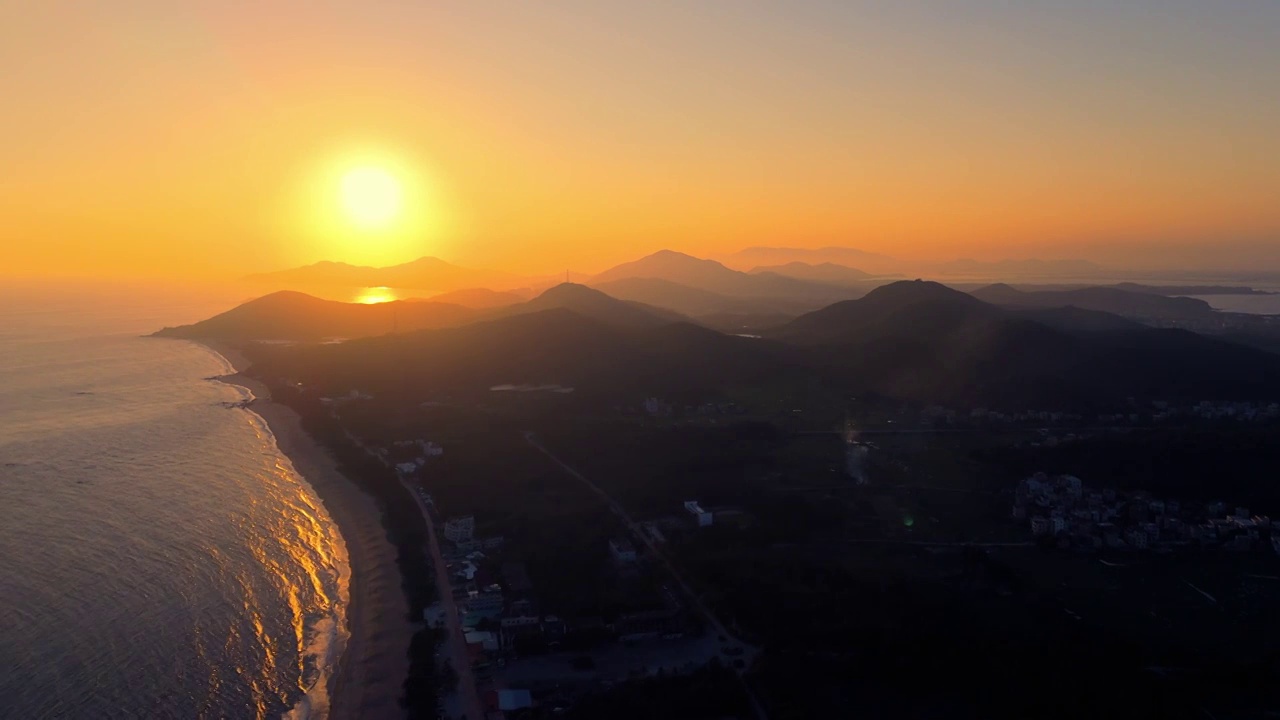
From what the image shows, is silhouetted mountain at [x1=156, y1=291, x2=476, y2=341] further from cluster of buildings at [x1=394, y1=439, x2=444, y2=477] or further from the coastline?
the coastline

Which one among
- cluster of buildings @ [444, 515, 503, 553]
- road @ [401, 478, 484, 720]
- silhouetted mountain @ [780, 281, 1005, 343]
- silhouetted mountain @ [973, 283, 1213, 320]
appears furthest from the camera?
silhouetted mountain @ [973, 283, 1213, 320]

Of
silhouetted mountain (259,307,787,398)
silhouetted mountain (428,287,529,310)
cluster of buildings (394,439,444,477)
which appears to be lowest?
cluster of buildings (394,439,444,477)

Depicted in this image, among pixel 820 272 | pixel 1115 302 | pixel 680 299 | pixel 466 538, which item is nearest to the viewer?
pixel 466 538

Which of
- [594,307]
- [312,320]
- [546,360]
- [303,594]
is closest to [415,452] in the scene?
[303,594]

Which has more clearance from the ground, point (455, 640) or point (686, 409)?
point (686, 409)

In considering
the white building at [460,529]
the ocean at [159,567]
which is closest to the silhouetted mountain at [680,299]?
the ocean at [159,567]

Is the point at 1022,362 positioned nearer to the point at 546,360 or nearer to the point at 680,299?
the point at 546,360

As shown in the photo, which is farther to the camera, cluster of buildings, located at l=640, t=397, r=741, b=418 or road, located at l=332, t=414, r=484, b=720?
cluster of buildings, located at l=640, t=397, r=741, b=418

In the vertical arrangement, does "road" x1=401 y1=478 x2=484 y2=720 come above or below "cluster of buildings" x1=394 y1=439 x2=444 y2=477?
below

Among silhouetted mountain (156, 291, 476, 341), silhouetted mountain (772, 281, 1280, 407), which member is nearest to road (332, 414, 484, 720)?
silhouetted mountain (772, 281, 1280, 407)
